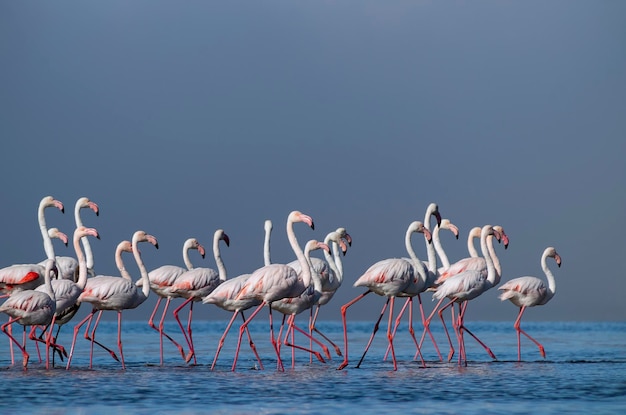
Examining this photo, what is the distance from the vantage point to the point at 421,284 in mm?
15789

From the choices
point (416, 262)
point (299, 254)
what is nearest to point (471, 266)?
point (416, 262)

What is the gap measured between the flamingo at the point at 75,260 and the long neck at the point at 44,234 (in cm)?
44

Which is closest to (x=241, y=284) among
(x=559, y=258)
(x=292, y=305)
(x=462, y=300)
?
(x=292, y=305)

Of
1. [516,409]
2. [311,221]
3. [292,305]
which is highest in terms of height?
[311,221]

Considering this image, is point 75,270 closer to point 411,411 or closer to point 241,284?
point 241,284

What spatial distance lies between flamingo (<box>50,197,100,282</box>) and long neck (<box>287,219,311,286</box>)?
3.45 m

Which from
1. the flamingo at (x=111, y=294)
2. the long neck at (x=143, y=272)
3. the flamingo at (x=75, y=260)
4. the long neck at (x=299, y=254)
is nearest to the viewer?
the long neck at (x=299, y=254)

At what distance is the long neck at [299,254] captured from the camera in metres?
14.6

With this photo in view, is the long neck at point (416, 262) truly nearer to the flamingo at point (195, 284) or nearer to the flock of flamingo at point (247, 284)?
the flock of flamingo at point (247, 284)

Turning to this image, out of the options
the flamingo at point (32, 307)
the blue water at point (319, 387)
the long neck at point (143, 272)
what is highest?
the long neck at point (143, 272)

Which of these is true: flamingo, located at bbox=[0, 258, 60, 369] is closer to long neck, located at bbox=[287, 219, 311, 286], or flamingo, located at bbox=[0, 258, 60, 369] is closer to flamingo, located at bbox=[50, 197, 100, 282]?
flamingo, located at bbox=[50, 197, 100, 282]

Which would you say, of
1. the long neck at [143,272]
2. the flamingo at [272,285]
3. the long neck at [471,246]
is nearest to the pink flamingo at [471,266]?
the long neck at [471,246]

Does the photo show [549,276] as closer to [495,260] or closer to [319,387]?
[495,260]

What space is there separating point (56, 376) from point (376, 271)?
460 centimetres
